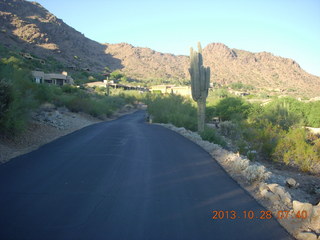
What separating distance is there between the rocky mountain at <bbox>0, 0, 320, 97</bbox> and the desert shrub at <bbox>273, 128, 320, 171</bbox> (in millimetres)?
77296

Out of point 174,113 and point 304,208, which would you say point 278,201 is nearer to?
point 304,208

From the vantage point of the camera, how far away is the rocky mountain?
103 meters

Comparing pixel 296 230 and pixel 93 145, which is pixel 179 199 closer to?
pixel 296 230

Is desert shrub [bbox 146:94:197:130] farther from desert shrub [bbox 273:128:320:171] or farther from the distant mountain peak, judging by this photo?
the distant mountain peak

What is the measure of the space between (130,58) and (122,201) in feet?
480

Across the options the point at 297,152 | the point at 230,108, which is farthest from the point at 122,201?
the point at 230,108

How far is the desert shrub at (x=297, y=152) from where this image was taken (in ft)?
48.4

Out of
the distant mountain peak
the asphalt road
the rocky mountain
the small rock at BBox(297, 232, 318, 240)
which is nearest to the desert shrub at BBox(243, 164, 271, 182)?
the asphalt road

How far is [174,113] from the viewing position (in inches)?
1249

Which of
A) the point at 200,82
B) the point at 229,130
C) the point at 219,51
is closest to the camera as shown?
the point at 200,82

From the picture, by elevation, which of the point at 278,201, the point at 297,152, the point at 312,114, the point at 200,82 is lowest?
the point at 297,152

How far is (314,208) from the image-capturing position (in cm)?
617
